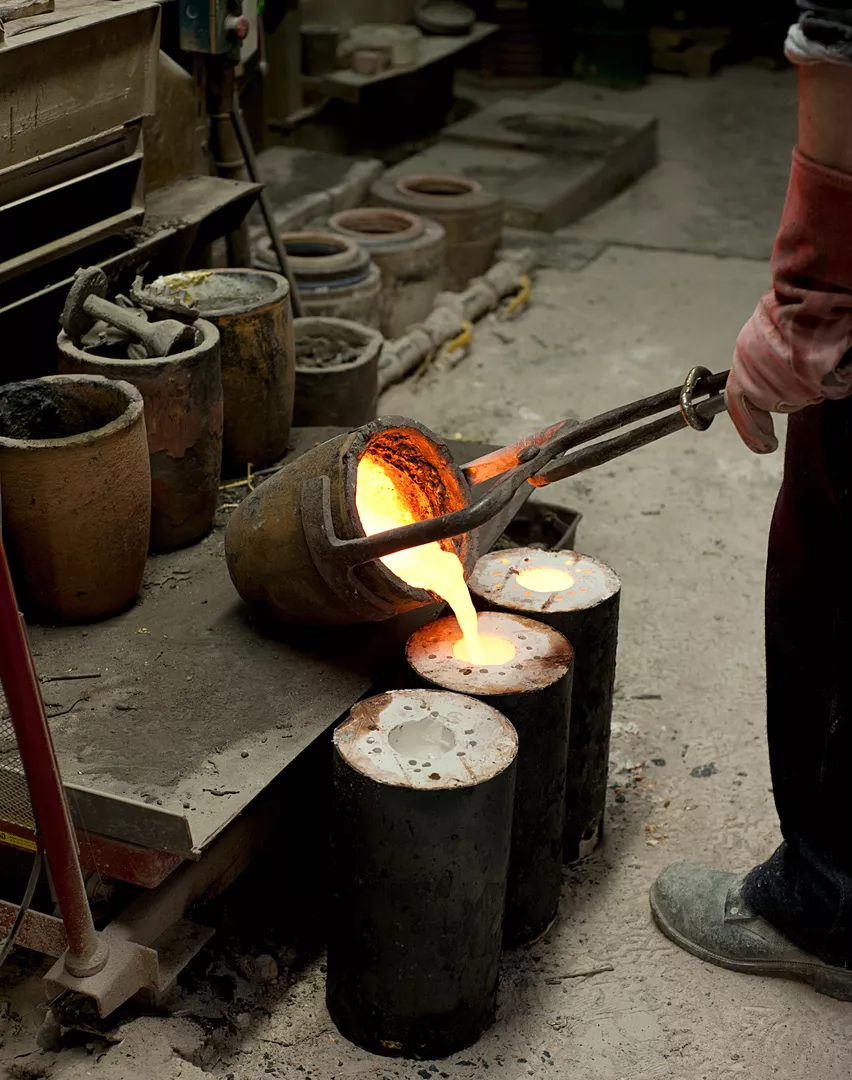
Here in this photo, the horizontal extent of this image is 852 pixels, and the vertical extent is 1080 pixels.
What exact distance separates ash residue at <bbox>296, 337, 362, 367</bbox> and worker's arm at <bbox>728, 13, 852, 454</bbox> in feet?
7.86

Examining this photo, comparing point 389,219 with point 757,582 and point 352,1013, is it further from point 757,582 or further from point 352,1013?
point 352,1013

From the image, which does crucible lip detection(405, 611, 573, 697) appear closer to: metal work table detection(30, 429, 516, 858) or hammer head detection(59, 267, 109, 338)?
metal work table detection(30, 429, 516, 858)

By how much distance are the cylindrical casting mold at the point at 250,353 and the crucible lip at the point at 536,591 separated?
0.93 metres

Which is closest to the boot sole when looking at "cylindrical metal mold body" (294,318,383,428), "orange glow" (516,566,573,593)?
"orange glow" (516,566,573,593)

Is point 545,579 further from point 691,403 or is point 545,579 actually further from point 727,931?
point 727,931

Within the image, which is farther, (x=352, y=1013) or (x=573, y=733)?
(x=573, y=733)

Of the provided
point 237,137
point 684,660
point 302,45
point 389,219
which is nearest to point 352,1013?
point 684,660

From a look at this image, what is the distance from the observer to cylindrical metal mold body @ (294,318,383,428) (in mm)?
4434

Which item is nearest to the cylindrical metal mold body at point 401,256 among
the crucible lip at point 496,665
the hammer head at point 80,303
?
the hammer head at point 80,303

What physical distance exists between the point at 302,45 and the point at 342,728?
268 inches

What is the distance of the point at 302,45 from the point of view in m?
8.36

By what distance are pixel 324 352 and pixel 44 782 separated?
268 cm

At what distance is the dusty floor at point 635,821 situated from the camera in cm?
269

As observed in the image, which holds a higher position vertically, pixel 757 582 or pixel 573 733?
pixel 573 733
